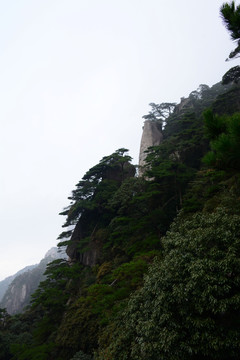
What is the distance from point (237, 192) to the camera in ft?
29.7

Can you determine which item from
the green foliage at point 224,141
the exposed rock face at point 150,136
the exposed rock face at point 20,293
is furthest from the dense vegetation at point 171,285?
the exposed rock face at point 20,293

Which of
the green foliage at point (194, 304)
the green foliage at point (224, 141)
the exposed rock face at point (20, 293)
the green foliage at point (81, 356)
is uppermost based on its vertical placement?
the green foliage at point (224, 141)

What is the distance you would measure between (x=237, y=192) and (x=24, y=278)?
81138mm

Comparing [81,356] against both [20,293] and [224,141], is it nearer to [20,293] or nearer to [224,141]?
[224,141]

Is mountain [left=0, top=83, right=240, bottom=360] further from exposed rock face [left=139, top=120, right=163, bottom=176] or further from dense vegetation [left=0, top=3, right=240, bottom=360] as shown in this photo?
exposed rock face [left=139, top=120, right=163, bottom=176]

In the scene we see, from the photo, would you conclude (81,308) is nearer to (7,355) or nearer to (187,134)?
(7,355)

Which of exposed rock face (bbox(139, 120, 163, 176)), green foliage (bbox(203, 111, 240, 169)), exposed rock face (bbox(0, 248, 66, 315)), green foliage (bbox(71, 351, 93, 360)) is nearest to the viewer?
green foliage (bbox(203, 111, 240, 169))

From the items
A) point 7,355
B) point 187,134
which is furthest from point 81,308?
point 187,134

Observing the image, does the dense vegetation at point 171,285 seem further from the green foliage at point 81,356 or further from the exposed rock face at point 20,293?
the exposed rock face at point 20,293

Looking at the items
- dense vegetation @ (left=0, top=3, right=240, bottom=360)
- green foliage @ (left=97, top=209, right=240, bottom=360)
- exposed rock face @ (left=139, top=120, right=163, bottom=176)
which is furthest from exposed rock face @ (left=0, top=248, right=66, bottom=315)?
green foliage @ (left=97, top=209, right=240, bottom=360)

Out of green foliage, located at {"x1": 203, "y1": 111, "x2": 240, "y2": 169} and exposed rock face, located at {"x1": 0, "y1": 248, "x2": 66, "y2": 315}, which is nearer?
green foliage, located at {"x1": 203, "y1": 111, "x2": 240, "y2": 169}

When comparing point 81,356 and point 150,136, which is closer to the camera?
point 81,356

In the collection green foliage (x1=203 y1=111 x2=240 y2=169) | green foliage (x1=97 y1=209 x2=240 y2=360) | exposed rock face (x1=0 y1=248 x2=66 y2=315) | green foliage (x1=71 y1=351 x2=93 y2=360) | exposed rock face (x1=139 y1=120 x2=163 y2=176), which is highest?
exposed rock face (x1=139 y1=120 x2=163 y2=176)

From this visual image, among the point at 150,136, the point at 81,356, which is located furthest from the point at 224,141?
the point at 150,136
